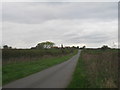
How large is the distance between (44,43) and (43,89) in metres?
155

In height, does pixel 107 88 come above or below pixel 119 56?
below

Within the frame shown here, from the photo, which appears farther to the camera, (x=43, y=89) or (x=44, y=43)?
(x=44, y=43)

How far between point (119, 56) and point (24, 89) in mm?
7149

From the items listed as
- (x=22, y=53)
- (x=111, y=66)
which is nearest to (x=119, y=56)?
(x=111, y=66)

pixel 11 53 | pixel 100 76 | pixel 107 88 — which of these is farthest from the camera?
A: pixel 11 53

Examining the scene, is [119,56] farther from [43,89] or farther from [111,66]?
[43,89]

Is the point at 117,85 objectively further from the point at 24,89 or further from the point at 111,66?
the point at 24,89

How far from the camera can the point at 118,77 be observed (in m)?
10.8

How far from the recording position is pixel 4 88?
9430mm

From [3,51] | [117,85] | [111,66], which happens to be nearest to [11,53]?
[3,51]

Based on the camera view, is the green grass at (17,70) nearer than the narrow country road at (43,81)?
No

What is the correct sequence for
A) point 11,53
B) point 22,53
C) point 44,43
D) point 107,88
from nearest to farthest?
point 107,88 < point 11,53 < point 22,53 < point 44,43

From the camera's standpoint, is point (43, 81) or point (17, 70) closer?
point (43, 81)

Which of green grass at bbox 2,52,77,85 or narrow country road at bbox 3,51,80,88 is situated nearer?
narrow country road at bbox 3,51,80,88
